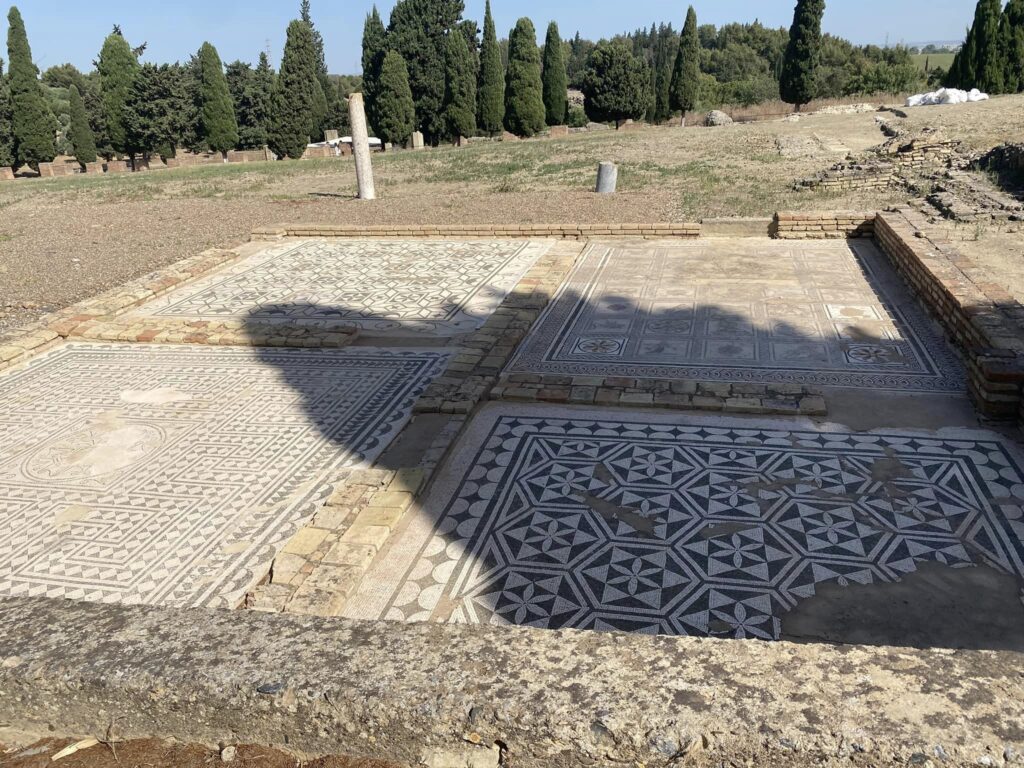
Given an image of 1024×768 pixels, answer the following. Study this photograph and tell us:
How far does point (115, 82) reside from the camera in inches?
789

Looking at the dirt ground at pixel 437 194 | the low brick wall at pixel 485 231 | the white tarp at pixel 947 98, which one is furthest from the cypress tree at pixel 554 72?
the low brick wall at pixel 485 231

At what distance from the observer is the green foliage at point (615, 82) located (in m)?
22.1

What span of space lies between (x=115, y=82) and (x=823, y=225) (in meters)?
20.3

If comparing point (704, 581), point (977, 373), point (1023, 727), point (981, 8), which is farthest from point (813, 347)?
point (981, 8)

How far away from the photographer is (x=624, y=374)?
3.28 meters

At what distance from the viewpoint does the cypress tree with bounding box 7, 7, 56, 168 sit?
63.2 feet

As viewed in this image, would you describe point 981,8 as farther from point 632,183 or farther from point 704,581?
point 704,581

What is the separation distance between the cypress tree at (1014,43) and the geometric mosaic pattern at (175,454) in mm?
20497

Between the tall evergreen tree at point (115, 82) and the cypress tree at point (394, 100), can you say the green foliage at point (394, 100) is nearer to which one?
the cypress tree at point (394, 100)

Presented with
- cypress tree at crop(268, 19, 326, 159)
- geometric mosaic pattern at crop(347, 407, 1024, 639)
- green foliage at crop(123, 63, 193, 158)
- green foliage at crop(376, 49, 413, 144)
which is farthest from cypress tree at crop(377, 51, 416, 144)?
geometric mosaic pattern at crop(347, 407, 1024, 639)

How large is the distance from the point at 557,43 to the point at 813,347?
2085cm

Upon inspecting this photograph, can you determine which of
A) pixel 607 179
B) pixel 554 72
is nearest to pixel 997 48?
pixel 554 72

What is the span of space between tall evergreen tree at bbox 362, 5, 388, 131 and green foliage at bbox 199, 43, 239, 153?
3609mm

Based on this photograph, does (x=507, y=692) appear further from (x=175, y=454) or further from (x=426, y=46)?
(x=426, y=46)
